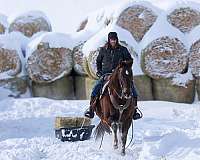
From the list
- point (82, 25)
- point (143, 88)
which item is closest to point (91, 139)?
point (143, 88)

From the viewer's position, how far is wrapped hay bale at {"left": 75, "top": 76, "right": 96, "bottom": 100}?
15086 millimetres

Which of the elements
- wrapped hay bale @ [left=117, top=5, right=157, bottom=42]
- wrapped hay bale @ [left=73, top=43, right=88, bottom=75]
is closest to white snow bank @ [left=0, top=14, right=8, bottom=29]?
wrapped hay bale @ [left=73, top=43, right=88, bottom=75]

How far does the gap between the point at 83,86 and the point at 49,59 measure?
1.34 metres

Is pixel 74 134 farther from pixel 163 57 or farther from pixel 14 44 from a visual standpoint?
pixel 14 44

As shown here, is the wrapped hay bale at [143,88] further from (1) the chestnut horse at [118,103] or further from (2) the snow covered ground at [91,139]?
(1) the chestnut horse at [118,103]

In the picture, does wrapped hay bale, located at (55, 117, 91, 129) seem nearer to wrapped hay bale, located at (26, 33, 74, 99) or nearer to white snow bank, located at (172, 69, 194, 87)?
white snow bank, located at (172, 69, 194, 87)

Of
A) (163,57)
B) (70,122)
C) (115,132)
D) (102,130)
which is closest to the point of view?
(115,132)

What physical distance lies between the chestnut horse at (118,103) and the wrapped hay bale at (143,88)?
6720 mm

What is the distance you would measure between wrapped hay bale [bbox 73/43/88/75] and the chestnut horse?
773 cm

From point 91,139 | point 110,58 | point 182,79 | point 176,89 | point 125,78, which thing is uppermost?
point 110,58

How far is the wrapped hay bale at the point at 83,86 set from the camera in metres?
15.1

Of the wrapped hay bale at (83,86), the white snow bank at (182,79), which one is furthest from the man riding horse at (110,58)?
the wrapped hay bale at (83,86)

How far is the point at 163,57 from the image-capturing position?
14.4 m

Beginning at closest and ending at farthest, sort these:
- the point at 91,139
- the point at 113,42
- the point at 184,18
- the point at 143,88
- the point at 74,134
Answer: the point at 113,42, the point at 74,134, the point at 91,139, the point at 143,88, the point at 184,18
